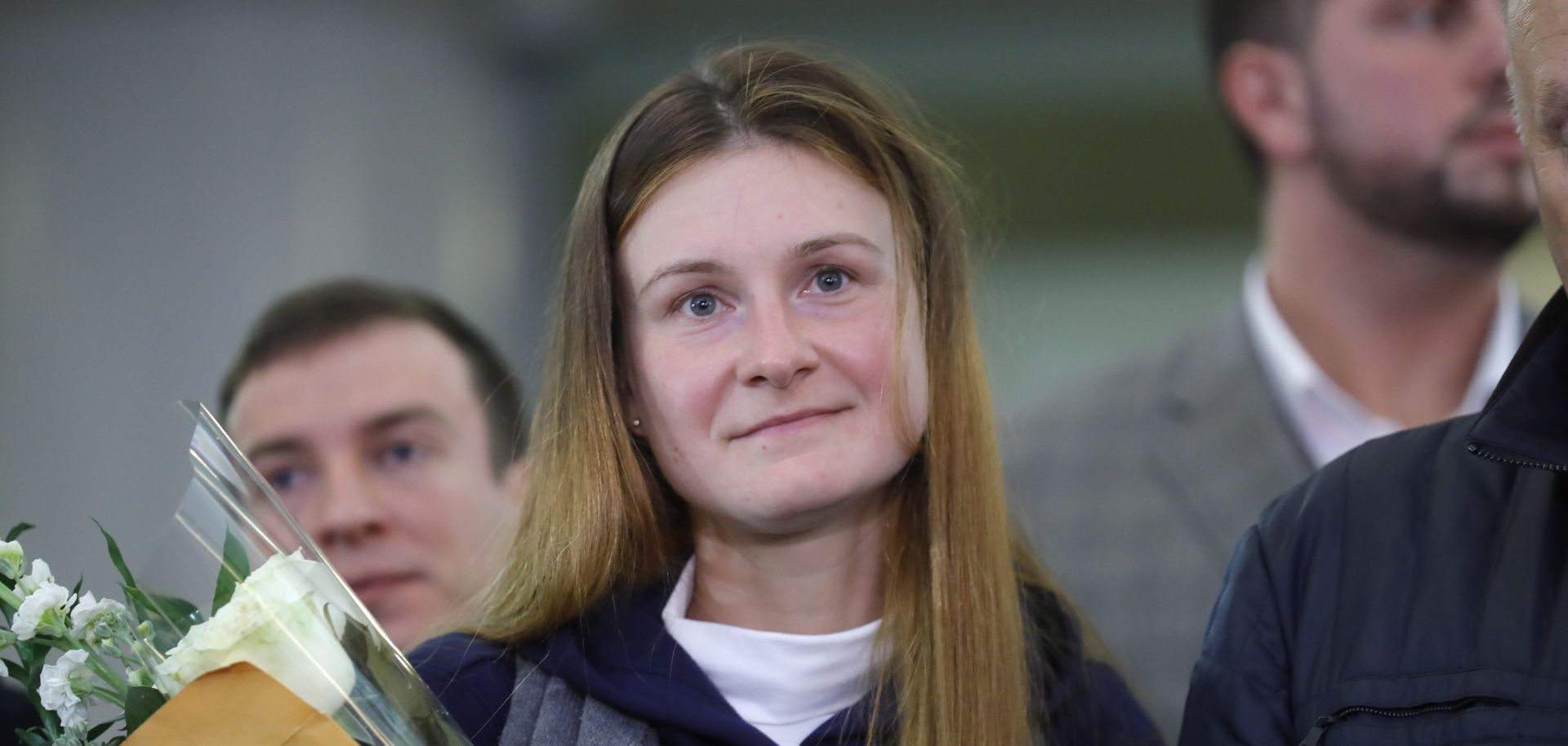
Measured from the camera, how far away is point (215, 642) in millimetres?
1356

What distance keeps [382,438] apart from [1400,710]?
66.9 inches

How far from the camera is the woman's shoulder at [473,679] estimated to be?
1816 millimetres

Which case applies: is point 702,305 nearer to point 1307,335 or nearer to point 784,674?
point 784,674

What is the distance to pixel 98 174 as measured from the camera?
4355 millimetres

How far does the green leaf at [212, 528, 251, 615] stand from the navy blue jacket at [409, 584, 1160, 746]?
408 mm

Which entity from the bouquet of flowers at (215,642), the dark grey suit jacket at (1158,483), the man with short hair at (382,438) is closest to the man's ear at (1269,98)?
the dark grey suit jacket at (1158,483)

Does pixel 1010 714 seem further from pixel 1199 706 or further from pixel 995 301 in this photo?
pixel 995 301

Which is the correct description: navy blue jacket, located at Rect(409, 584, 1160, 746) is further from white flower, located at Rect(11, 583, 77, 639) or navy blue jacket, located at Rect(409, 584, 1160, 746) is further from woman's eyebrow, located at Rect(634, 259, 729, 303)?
white flower, located at Rect(11, 583, 77, 639)

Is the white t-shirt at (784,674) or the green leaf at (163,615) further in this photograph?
the white t-shirt at (784,674)

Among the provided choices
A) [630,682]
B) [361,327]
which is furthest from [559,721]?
[361,327]

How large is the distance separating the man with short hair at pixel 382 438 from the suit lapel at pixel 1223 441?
3.36 ft

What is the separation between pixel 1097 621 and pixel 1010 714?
2.92 feet

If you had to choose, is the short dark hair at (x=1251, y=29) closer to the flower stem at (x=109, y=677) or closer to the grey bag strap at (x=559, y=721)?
the grey bag strap at (x=559, y=721)

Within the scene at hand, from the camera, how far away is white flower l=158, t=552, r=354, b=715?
136cm
